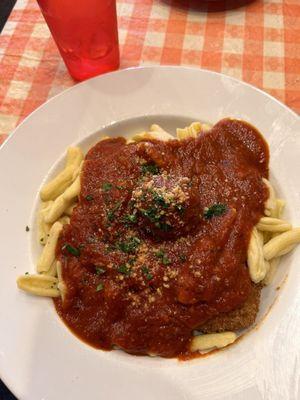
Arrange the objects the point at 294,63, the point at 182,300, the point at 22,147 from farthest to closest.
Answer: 1. the point at 294,63
2. the point at 22,147
3. the point at 182,300

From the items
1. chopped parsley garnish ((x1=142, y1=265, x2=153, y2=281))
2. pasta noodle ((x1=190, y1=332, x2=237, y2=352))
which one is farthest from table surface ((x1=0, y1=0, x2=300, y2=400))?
pasta noodle ((x1=190, y1=332, x2=237, y2=352))

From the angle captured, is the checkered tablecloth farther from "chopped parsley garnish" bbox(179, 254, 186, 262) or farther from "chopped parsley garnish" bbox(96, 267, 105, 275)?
"chopped parsley garnish" bbox(179, 254, 186, 262)

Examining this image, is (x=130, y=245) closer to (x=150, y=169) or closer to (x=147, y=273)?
(x=147, y=273)

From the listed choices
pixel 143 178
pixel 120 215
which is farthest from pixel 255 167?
pixel 120 215

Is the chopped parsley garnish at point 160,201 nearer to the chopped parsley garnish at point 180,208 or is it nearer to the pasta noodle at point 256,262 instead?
the chopped parsley garnish at point 180,208

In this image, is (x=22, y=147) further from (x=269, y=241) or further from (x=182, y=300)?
(x=269, y=241)

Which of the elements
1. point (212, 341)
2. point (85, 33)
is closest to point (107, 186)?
point (212, 341)

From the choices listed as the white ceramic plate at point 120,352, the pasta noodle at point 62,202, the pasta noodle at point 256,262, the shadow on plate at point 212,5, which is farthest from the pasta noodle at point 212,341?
the shadow on plate at point 212,5
